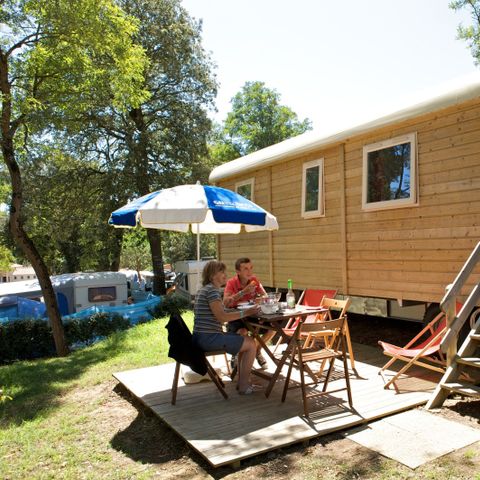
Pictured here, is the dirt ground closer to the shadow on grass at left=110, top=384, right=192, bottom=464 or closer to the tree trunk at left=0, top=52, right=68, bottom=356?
the shadow on grass at left=110, top=384, right=192, bottom=464

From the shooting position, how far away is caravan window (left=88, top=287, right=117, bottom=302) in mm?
18453

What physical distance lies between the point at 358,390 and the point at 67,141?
19.2 meters

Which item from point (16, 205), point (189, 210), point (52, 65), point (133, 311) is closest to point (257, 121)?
point (133, 311)

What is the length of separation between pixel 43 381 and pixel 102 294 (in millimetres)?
11890

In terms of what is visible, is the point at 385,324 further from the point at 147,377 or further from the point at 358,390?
the point at 147,377

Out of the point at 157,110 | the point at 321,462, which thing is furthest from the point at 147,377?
the point at 157,110

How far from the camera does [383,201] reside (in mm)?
6781

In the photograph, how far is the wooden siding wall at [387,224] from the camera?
573cm

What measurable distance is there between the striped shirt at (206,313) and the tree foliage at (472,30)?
18.6 meters

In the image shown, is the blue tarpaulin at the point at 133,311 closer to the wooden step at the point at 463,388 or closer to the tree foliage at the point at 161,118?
the tree foliage at the point at 161,118

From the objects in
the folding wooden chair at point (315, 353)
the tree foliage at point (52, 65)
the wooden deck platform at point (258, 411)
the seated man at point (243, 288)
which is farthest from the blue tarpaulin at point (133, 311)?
the folding wooden chair at point (315, 353)

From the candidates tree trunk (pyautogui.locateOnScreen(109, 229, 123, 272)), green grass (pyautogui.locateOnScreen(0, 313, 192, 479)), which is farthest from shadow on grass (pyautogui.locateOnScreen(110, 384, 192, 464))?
tree trunk (pyautogui.locateOnScreen(109, 229, 123, 272))

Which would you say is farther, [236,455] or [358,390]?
[358,390]

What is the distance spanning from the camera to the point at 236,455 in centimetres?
345
